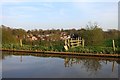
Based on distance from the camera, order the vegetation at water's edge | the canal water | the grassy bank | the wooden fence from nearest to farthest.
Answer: the canal water → the grassy bank → the vegetation at water's edge → the wooden fence

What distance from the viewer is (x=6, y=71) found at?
9.70 meters

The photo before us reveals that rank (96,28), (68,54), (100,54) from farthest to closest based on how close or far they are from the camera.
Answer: (96,28)
(68,54)
(100,54)

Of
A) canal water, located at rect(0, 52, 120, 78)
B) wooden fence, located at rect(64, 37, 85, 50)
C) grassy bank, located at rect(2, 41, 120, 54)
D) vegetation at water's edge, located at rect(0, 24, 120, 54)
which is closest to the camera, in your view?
canal water, located at rect(0, 52, 120, 78)

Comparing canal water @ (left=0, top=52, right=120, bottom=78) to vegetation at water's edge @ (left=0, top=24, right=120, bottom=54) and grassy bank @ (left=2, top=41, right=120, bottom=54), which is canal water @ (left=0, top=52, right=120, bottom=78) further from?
vegetation at water's edge @ (left=0, top=24, right=120, bottom=54)

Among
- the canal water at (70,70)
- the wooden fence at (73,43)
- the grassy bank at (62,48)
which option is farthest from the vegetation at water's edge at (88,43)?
the canal water at (70,70)

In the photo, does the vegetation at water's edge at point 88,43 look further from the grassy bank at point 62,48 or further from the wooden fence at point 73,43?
the wooden fence at point 73,43

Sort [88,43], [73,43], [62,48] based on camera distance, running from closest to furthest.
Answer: [62,48], [73,43], [88,43]

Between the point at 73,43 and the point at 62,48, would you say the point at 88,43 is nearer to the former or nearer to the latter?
the point at 73,43

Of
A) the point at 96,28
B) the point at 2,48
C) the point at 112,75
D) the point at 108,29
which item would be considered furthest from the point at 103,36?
the point at 112,75

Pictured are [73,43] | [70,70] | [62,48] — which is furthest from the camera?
[73,43]

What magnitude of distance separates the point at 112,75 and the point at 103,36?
339 inches

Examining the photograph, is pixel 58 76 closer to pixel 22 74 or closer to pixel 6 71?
pixel 22 74

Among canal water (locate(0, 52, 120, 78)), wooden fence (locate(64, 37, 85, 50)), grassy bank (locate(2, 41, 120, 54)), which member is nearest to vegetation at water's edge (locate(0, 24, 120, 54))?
grassy bank (locate(2, 41, 120, 54))

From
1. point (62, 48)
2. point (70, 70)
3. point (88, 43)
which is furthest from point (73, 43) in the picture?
point (70, 70)
